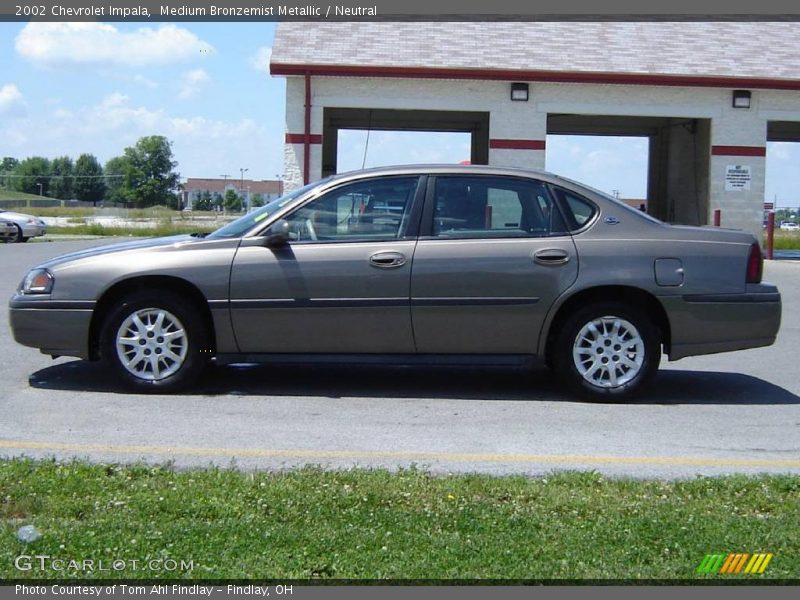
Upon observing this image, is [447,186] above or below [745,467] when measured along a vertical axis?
above

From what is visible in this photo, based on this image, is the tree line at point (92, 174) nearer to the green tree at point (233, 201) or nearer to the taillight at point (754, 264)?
the green tree at point (233, 201)

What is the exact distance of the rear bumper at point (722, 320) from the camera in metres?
7.41

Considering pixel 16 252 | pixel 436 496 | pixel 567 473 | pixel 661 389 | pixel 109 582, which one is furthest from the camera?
pixel 16 252

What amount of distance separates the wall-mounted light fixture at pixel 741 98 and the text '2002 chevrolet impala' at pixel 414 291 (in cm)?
1673

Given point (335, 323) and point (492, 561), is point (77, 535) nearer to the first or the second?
point (492, 561)

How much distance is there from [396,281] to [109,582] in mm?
3791

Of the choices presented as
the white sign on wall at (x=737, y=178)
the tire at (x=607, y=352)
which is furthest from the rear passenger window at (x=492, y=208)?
the white sign on wall at (x=737, y=178)

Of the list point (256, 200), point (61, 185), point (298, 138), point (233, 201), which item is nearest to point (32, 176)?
point (61, 185)

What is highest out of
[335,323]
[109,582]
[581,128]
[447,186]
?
[581,128]

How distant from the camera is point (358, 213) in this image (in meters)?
7.52

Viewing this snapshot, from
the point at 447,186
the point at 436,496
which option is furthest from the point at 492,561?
the point at 447,186

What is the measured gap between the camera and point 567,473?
5324mm

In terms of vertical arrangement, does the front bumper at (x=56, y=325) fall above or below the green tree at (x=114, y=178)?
below

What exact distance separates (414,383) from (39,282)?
2.89 m
